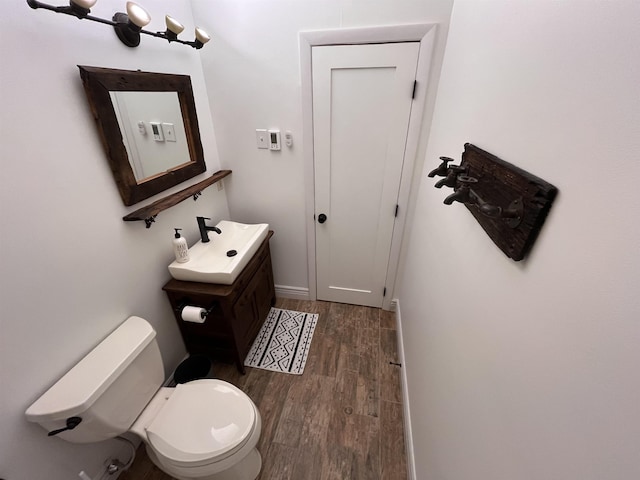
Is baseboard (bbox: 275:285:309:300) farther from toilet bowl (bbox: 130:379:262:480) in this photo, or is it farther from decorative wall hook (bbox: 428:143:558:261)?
decorative wall hook (bbox: 428:143:558:261)

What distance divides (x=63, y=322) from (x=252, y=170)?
Result: 1347mm

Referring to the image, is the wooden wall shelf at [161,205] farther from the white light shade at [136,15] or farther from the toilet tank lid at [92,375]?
the white light shade at [136,15]

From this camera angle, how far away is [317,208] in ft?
6.56

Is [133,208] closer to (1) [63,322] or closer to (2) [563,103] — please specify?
(1) [63,322]

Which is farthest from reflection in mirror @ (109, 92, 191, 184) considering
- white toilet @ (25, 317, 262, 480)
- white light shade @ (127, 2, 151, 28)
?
white toilet @ (25, 317, 262, 480)

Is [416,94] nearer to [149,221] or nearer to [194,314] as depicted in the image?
[149,221]

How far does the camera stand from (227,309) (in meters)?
1.50

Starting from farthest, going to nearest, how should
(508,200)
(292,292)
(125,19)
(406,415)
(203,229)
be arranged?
1. (292,292)
2. (203,229)
3. (406,415)
4. (125,19)
5. (508,200)

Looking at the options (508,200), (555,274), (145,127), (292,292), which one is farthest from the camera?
(292,292)

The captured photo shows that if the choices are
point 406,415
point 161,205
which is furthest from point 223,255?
point 406,415

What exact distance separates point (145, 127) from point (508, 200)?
1570 mm

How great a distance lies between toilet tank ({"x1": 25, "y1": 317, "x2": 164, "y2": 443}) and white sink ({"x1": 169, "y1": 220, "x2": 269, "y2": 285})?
0.33 m

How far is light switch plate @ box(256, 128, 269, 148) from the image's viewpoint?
1.79m

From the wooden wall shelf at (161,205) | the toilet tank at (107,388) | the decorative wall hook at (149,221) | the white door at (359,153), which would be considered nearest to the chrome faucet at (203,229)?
the wooden wall shelf at (161,205)
